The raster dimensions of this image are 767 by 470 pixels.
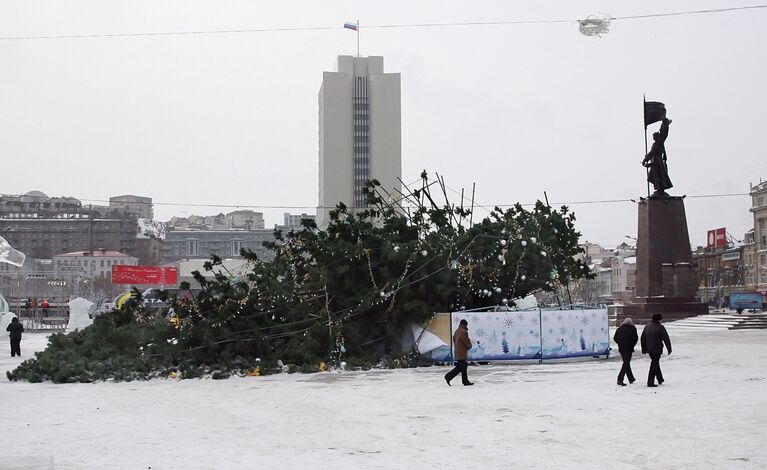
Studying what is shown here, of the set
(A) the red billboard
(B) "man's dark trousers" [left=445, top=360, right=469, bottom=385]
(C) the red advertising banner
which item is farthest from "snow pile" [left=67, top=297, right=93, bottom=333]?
(A) the red billboard

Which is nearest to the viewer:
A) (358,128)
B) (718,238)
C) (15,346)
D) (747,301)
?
(15,346)

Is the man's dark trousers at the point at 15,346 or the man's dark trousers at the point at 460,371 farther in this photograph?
the man's dark trousers at the point at 15,346

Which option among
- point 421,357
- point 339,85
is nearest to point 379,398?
point 421,357

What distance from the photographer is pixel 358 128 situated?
431 feet

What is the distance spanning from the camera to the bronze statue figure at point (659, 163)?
41.5m

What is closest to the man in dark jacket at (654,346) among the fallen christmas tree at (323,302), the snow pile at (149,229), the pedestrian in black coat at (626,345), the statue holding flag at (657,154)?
the pedestrian in black coat at (626,345)

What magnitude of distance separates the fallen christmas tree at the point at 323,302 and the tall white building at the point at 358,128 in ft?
349

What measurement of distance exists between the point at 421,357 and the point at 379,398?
6465 mm

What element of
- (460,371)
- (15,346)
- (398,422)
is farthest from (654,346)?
(15,346)

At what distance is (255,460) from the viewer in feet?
Result: 29.1

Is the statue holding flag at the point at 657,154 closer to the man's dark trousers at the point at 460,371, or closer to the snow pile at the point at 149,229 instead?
the man's dark trousers at the point at 460,371

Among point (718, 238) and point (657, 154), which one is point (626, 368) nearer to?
point (657, 154)

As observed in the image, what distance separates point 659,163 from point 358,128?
303 feet

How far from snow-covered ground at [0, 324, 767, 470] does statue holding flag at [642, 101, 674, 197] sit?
957 inches
